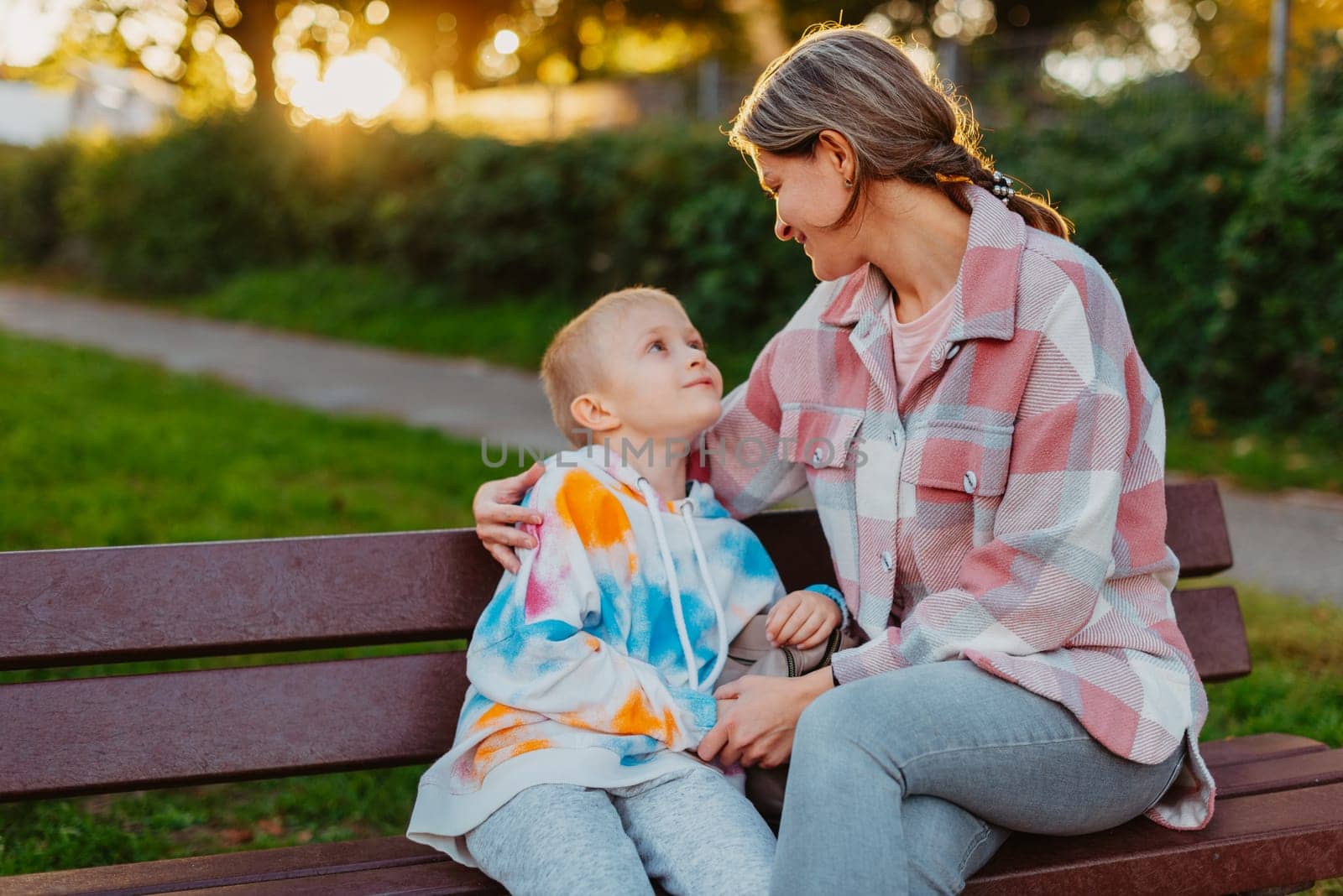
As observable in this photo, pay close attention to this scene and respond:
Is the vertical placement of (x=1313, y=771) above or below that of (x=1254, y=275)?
below

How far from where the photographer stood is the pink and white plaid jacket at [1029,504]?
209cm

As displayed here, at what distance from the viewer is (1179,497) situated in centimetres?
295

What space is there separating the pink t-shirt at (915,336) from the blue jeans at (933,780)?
1.81 feet

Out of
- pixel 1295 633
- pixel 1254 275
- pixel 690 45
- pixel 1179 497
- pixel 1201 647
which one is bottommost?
pixel 1295 633

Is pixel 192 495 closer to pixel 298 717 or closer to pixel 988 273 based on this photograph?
pixel 298 717

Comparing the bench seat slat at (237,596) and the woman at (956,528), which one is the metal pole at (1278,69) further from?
the bench seat slat at (237,596)

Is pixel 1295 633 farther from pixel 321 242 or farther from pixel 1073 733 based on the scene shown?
pixel 321 242

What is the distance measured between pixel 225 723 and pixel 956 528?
140cm

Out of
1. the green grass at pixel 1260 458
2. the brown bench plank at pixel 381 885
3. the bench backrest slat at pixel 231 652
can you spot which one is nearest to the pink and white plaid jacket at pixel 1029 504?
the brown bench plank at pixel 381 885

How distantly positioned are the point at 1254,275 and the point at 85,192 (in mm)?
13913

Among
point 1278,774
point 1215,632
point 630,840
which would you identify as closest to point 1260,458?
point 1215,632

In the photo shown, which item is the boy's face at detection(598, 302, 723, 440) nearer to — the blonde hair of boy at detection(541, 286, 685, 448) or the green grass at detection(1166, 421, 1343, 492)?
the blonde hair of boy at detection(541, 286, 685, 448)

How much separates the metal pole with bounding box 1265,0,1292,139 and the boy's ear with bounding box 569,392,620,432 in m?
5.89

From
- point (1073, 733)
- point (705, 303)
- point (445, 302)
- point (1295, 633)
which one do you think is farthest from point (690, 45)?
point (1073, 733)
